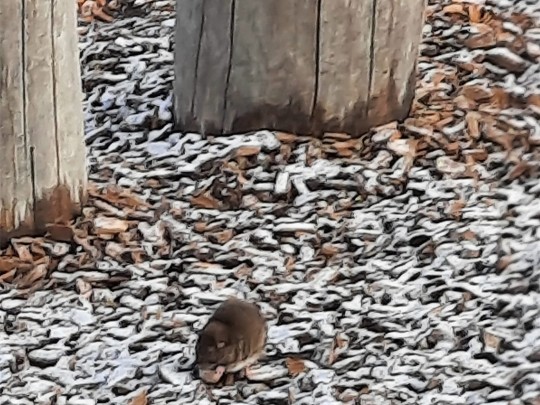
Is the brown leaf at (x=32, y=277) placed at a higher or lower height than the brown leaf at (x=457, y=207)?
lower

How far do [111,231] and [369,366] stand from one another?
909 mm

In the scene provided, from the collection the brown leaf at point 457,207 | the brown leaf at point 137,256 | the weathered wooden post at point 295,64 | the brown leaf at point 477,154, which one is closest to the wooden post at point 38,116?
the brown leaf at point 137,256

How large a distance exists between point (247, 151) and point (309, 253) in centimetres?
48

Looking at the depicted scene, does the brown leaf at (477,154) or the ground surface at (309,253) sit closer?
the ground surface at (309,253)

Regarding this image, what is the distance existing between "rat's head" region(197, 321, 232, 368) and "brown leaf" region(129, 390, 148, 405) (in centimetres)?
16

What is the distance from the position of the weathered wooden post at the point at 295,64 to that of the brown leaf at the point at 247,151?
0.10 metres

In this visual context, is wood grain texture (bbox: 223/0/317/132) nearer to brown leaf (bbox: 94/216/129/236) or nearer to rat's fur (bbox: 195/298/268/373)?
brown leaf (bbox: 94/216/129/236)

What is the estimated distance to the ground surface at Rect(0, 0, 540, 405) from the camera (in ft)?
9.71

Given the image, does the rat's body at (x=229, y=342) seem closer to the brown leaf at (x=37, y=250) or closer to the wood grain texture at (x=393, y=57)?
the brown leaf at (x=37, y=250)

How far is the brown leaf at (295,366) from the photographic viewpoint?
2975 millimetres

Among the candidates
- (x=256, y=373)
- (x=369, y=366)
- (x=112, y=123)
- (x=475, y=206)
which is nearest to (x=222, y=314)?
(x=256, y=373)

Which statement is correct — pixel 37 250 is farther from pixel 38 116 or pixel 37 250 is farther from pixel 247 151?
pixel 247 151

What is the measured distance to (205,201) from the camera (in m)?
3.61

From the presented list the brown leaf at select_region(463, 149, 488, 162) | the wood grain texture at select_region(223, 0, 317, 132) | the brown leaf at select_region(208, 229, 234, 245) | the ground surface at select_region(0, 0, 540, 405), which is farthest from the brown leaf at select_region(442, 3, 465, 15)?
the brown leaf at select_region(208, 229, 234, 245)
